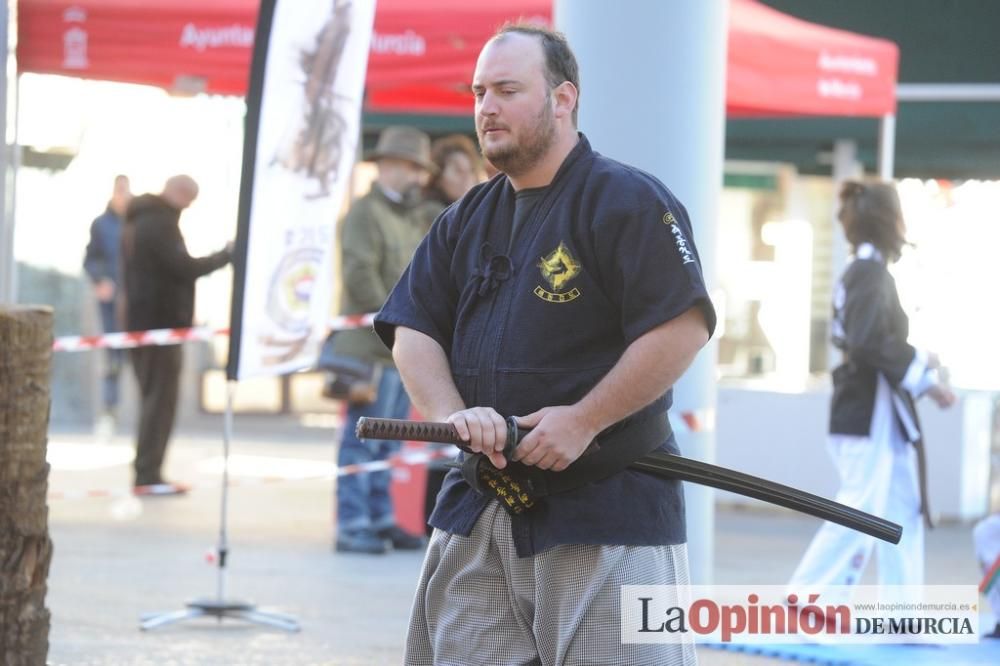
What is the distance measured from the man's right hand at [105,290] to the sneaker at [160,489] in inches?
188

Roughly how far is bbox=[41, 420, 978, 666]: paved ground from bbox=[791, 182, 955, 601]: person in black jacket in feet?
2.60

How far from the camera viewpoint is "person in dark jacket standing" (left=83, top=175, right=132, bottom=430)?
16.0 meters

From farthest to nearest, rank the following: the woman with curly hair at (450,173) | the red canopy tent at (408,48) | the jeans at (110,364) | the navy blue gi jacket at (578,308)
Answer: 1. the jeans at (110,364)
2. the red canopy tent at (408,48)
3. the woman with curly hair at (450,173)
4. the navy blue gi jacket at (578,308)

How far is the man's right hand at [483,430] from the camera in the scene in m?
3.27

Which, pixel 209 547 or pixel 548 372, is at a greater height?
pixel 548 372

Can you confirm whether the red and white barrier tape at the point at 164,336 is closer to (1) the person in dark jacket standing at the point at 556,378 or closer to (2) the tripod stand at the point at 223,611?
(2) the tripod stand at the point at 223,611

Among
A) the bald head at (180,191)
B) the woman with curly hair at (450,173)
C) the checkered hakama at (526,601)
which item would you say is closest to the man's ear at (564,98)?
the checkered hakama at (526,601)

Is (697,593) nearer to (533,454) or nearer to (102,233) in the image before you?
(533,454)

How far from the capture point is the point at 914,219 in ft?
49.0

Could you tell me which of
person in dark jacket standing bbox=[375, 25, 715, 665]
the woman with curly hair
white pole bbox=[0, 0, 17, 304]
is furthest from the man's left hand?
the woman with curly hair

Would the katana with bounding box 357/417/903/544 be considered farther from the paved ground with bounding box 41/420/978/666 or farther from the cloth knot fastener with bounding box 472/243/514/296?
the paved ground with bounding box 41/420/978/666

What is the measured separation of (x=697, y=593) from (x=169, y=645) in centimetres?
291

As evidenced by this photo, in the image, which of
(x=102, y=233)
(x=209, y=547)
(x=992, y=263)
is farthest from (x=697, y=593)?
(x=102, y=233)

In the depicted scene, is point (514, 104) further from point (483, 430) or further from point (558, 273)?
point (483, 430)
